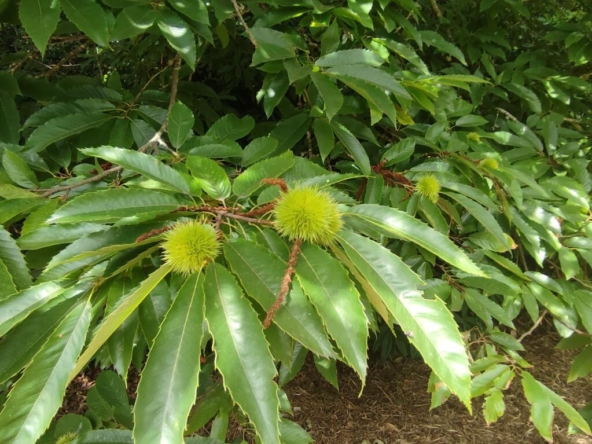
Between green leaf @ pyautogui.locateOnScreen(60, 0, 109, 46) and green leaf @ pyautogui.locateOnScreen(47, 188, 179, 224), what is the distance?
0.45 metres

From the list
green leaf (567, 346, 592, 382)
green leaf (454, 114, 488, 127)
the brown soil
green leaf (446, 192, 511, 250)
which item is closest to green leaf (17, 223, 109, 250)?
green leaf (446, 192, 511, 250)

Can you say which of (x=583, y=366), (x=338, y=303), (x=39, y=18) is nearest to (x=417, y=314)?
(x=338, y=303)

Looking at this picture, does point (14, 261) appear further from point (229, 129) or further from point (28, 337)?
point (229, 129)

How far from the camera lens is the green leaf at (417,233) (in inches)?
24.4

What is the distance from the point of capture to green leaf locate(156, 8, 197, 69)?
3.45 ft

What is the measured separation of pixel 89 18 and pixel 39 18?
10 centimetres

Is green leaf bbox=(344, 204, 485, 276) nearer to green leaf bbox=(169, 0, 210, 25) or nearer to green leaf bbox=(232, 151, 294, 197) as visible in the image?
green leaf bbox=(232, 151, 294, 197)

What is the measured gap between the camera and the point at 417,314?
0.54 metres

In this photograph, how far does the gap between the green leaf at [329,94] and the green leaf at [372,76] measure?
32 mm

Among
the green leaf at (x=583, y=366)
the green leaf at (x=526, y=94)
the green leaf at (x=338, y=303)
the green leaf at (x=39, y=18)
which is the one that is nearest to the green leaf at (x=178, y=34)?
the green leaf at (x=39, y=18)

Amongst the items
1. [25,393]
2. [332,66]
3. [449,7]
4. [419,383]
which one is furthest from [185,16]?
[419,383]

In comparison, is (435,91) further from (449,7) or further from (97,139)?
(449,7)

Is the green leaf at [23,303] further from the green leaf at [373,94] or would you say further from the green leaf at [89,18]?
the green leaf at [373,94]

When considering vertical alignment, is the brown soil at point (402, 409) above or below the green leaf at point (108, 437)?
below
